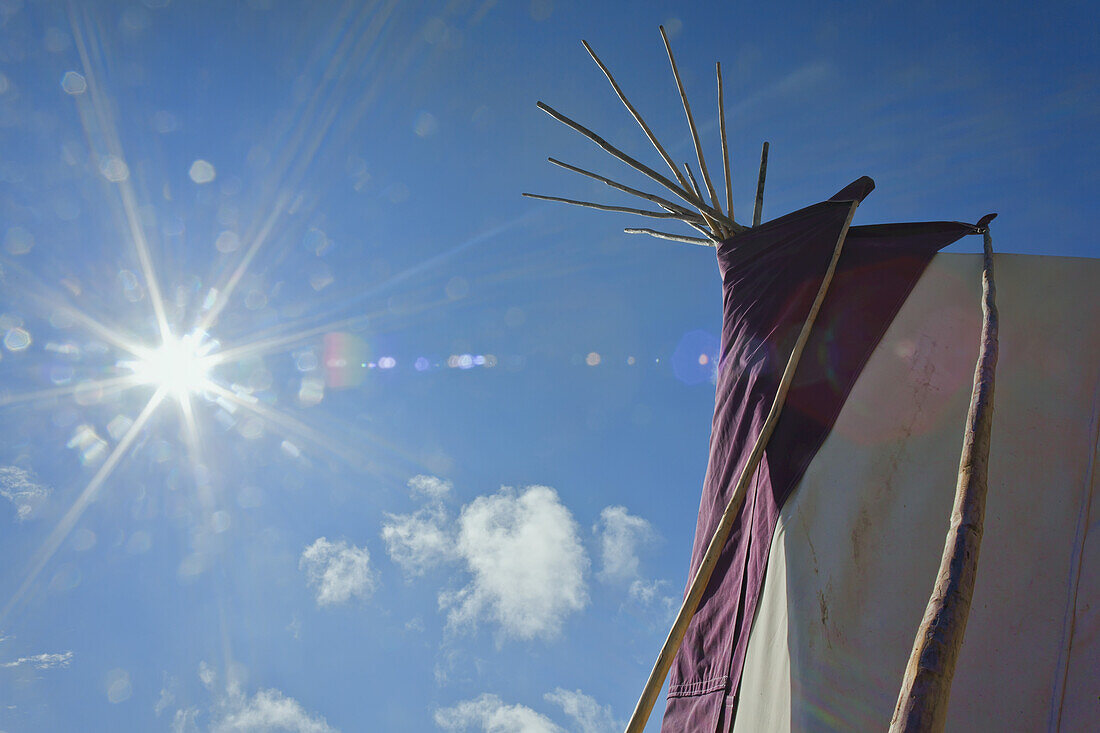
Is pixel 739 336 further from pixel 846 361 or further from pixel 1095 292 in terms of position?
pixel 1095 292

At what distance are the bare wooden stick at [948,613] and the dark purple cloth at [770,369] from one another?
1286 millimetres

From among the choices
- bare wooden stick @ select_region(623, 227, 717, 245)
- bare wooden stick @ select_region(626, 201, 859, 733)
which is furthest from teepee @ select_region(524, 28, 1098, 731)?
bare wooden stick @ select_region(623, 227, 717, 245)

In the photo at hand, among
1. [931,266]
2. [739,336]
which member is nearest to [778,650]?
[739,336]

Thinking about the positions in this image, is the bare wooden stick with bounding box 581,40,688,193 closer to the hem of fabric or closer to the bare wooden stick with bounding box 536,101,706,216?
the bare wooden stick with bounding box 536,101,706,216

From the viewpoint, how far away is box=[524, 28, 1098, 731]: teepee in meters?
1.91

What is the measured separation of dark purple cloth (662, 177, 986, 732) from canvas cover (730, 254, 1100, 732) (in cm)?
9

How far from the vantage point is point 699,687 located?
8.68 ft

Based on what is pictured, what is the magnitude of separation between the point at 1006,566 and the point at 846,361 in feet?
3.52

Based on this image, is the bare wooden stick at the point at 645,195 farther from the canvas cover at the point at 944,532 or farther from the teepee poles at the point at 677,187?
the canvas cover at the point at 944,532

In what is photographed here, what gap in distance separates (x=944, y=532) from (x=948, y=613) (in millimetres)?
1374

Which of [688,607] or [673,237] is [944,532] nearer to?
[688,607]

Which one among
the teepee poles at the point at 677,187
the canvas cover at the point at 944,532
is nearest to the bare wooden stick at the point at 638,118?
the teepee poles at the point at 677,187

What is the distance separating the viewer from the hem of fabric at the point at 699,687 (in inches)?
99.6

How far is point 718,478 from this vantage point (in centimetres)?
327
